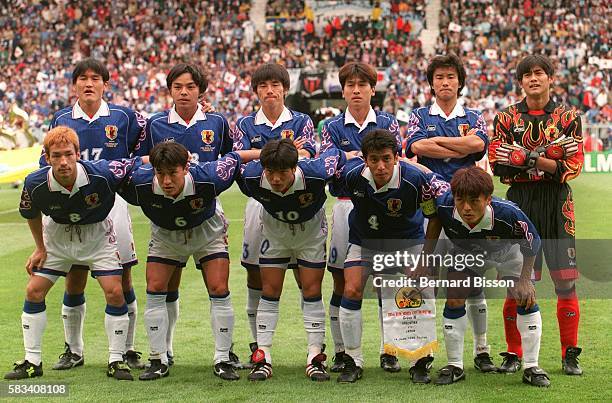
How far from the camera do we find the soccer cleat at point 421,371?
19.2 ft

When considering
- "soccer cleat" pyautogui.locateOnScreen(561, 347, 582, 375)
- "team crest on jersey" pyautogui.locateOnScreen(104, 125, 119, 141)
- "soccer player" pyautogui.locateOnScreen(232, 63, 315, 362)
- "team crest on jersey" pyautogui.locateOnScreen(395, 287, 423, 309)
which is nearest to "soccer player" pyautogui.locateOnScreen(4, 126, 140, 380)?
"team crest on jersey" pyautogui.locateOnScreen(104, 125, 119, 141)

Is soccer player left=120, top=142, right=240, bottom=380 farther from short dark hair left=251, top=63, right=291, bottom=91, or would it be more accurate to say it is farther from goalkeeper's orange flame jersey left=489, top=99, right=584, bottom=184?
goalkeeper's orange flame jersey left=489, top=99, right=584, bottom=184

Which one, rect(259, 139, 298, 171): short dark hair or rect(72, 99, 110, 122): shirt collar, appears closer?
rect(259, 139, 298, 171): short dark hair

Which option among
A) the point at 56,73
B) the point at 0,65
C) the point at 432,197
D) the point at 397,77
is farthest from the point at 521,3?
the point at 432,197

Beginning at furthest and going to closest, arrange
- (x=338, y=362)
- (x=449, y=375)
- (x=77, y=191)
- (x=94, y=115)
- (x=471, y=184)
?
(x=94, y=115) < (x=338, y=362) < (x=77, y=191) < (x=449, y=375) < (x=471, y=184)

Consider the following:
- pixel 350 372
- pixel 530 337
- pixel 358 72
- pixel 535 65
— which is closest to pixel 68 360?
pixel 350 372

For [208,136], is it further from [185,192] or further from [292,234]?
[292,234]

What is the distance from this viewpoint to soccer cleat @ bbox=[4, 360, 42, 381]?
5.95 meters

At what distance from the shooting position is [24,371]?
236 inches

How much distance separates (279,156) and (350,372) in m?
1.46

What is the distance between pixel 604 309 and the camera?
27.3 ft

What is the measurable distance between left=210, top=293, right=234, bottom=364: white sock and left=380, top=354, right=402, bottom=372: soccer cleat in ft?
3.48

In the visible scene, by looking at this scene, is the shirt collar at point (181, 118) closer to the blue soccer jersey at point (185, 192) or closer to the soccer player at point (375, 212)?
the blue soccer jersey at point (185, 192)

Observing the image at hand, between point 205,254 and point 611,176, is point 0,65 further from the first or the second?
point 205,254
